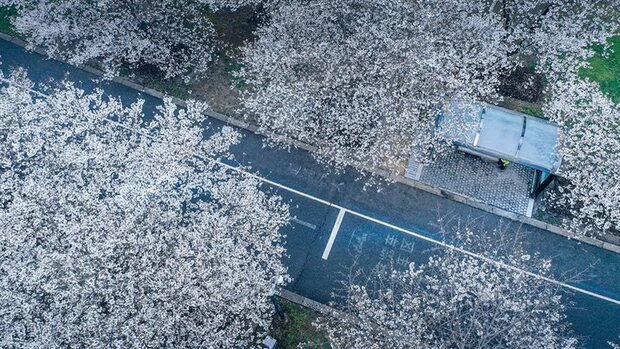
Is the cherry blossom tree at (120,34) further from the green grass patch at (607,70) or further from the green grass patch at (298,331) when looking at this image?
the green grass patch at (607,70)

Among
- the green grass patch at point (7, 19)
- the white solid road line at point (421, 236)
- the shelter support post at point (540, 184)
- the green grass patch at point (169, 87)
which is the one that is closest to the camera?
the white solid road line at point (421, 236)

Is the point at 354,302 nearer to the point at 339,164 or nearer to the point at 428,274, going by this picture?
the point at 428,274

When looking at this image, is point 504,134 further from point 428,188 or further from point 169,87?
point 169,87

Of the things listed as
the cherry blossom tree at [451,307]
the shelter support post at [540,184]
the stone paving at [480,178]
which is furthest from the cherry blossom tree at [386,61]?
the cherry blossom tree at [451,307]

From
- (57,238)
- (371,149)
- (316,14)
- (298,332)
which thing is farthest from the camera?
(316,14)

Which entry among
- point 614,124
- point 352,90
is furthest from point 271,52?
point 614,124
